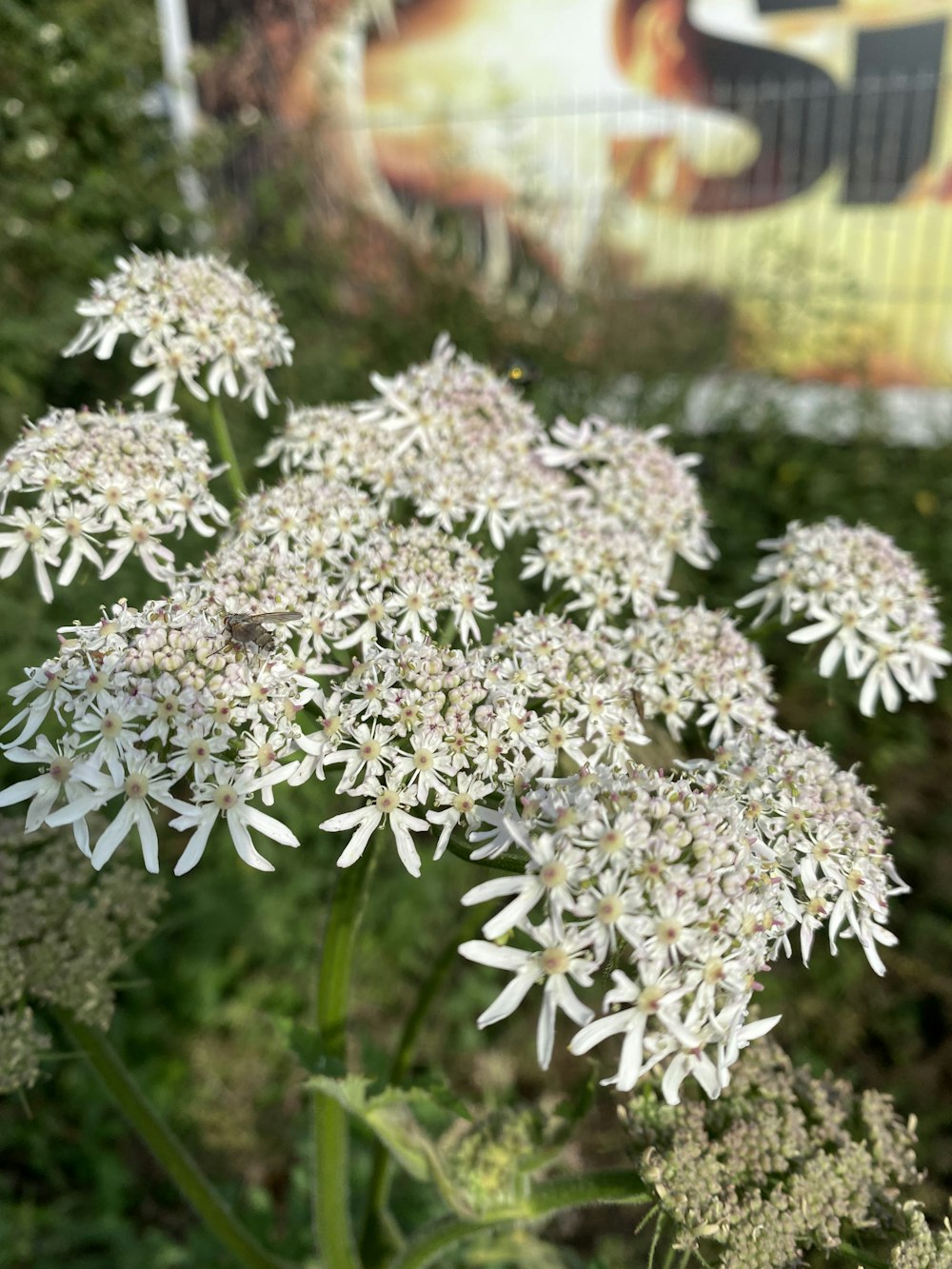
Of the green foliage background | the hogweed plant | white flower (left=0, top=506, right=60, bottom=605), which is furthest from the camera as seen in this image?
the green foliage background

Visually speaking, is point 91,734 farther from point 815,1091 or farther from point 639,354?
point 639,354

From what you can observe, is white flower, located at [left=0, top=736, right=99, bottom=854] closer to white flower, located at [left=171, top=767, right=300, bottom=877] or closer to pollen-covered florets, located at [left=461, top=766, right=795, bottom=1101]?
white flower, located at [left=171, top=767, right=300, bottom=877]

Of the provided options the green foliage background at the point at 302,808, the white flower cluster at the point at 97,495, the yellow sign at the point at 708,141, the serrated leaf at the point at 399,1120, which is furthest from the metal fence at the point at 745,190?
the serrated leaf at the point at 399,1120

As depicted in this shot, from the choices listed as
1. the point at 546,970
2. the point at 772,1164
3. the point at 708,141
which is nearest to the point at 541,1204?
the point at 772,1164

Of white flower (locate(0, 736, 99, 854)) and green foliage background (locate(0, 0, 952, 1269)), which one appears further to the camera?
green foliage background (locate(0, 0, 952, 1269))

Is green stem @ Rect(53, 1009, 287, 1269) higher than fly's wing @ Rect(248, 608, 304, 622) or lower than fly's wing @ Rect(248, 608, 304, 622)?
lower

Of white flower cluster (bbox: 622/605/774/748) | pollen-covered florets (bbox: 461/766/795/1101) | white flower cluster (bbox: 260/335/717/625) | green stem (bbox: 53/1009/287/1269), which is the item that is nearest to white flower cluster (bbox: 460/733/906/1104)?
pollen-covered florets (bbox: 461/766/795/1101)

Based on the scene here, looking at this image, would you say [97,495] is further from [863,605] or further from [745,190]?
[745,190]
